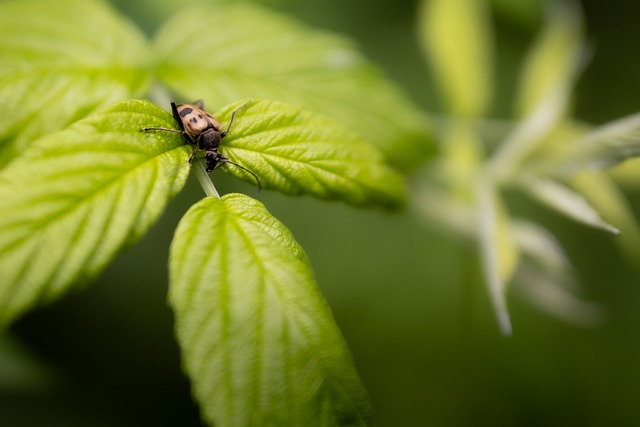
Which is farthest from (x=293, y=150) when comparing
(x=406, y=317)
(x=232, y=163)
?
(x=406, y=317)

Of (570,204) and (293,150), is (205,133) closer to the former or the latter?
(293,150)

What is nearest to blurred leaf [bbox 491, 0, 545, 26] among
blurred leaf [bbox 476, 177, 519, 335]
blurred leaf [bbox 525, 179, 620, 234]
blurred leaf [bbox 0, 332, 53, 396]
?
blurred leaf [bbox 476, 177, 519, 335]

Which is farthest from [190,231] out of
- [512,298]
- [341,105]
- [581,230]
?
[581,230]

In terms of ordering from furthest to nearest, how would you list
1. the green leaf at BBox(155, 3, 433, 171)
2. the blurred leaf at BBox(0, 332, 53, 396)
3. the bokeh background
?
the bokeh background < the blurred leaf at BBox(0, 332, 53, 396) < the green leaf at BBox(155, 3, 433, 171)

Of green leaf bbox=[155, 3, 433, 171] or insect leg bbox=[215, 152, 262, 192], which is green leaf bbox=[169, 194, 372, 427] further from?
green leaf bbox=[155, 3, 433, 171]

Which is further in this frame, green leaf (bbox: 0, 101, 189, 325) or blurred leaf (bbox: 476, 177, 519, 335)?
blurred leaf (bbox: 476, 177, 519, 335)
